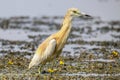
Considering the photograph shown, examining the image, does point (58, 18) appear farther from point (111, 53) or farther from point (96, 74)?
point (96, 74)

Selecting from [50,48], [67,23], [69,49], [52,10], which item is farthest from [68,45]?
[52,10]

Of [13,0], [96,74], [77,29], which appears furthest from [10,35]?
[13,0]

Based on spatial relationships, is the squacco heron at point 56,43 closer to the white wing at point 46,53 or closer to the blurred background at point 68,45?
the white wing at point 46,53

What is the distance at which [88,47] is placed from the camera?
1734 centimetres

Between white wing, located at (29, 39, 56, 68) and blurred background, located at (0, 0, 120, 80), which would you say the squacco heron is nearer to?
white wing, located at (29, 39, 56, 68)

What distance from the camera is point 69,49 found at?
55.9 feet

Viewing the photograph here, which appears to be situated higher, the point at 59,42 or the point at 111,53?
the point at 59,42

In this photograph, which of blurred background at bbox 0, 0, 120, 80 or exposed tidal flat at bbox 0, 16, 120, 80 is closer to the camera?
exposed tidal flat at bbox 0, 16, 120, 80

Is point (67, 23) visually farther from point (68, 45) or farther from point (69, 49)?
point (68, 45)

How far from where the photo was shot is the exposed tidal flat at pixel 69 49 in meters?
12.4

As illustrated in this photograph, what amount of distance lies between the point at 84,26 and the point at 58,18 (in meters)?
4.60

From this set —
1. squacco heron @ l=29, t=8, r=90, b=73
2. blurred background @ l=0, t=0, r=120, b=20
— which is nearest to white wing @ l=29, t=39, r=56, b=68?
squacco heron @ l=29, t=8, r=90, b=73

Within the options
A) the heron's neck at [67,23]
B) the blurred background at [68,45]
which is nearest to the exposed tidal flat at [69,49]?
the blurred background at [68,45]

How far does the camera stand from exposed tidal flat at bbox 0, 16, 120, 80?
12.4 m
